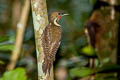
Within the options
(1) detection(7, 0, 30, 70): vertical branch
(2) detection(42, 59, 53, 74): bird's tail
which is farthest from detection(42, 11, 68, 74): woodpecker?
(1) detection(7, 0, 30, 70): vertical branch

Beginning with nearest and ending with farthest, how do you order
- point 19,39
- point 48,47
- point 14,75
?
point 14,75, point 48,47, point 19,39

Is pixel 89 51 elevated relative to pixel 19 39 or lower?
lower

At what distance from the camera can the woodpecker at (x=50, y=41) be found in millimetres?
3057

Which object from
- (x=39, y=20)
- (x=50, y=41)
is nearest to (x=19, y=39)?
(x=50, y=41)

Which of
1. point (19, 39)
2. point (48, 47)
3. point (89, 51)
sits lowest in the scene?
point (89, 51)

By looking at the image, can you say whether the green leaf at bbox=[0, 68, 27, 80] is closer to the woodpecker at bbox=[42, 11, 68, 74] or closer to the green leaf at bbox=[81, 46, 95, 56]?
the woodpecker at bbox=[42, 11, 68, 74]

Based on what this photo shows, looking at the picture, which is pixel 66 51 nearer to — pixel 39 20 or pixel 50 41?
pixel 50 41

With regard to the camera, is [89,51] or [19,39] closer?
[89,51]

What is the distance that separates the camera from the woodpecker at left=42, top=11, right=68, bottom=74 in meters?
3.06

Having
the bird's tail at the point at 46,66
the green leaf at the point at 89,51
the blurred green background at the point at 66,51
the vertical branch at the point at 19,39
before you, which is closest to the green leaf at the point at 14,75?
the blurred green background at the point at 66,51

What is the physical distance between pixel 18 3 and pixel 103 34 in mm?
2627

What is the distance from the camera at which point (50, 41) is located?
3.50 metres

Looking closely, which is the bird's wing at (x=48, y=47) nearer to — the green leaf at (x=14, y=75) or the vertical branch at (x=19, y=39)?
Answer: the green leaf at (x=14, y=75)

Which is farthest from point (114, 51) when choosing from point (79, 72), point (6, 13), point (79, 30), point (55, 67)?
point (6, 13)
